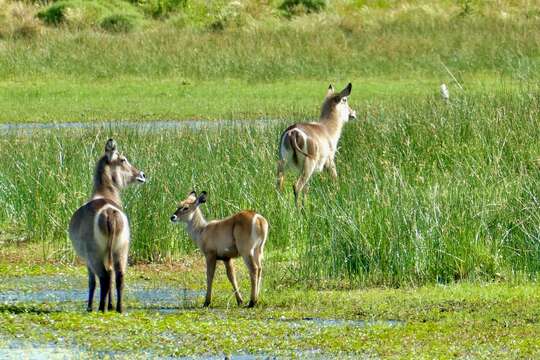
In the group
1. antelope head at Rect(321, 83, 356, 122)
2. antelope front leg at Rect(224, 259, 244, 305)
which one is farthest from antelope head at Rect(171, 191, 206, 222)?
antelope head at Rect(321, 83, 356, 122)

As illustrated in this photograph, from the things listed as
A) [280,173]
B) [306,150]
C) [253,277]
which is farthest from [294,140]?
[253,277]

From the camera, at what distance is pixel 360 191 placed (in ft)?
40.5

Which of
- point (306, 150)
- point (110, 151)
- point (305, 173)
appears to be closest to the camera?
point (110, 151)

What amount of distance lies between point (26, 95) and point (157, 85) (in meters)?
3.34

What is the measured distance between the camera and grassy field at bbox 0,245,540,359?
28.6 ft

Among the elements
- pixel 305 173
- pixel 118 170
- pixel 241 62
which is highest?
pixel 241 62

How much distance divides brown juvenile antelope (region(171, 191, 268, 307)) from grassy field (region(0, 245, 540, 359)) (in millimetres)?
209

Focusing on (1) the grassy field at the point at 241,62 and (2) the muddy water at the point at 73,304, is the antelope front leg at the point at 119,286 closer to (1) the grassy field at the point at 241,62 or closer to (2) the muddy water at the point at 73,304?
(2) the muddy water at the point at 73,304

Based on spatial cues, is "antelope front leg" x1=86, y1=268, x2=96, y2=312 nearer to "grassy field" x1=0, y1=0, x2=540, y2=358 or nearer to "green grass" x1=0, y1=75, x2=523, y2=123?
"grassy field" x1=0, y1=0, x2=540, y2=358

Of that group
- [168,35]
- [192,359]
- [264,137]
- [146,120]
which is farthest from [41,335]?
[168,35]

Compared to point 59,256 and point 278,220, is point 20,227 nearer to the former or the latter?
point 59,256

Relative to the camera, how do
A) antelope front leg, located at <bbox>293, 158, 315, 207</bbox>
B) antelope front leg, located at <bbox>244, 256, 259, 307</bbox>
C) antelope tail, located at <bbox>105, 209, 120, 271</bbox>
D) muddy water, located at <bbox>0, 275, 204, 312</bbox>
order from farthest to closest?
antelope front leg, located at <bbox>293, 158, 315, 207</bbox>
muddy water, located at <bbox>0, 275, 204, 312</bbox>
antelope front leg, located at <bbox>244, 256, 259, 307</bbox>
antelope tail, located at <bbox>105, 209, 120, 271</bbox>

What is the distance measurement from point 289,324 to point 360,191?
303cm

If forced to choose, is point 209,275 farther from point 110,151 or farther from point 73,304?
point 110,151
